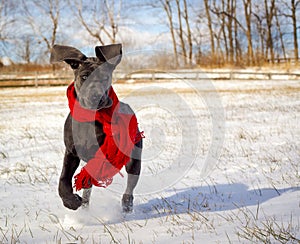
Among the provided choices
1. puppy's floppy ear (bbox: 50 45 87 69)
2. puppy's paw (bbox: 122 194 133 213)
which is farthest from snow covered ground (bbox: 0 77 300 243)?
puppy's floppy ear (bbox: 50 45 87 69)

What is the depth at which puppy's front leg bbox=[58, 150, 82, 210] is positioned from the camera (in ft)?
7.64

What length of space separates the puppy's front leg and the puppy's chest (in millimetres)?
131

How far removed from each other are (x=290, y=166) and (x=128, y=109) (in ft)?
7.73

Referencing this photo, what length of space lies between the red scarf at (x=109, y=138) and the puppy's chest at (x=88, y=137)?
0.09 feet

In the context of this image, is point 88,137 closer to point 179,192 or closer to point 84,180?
point 84,180

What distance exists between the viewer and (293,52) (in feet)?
115

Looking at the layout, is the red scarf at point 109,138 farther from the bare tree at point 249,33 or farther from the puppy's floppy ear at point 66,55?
the bare tree at point 249,33

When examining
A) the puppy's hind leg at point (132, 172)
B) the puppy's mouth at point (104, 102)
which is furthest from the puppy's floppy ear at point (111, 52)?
the puppy's hind leg at point (132, 172)

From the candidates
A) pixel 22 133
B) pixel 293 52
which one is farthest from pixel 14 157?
pixel 293 52

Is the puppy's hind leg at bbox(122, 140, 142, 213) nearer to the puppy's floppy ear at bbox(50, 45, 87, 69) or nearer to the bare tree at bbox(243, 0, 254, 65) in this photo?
the puppy's floppy ear at bbox(50, 45, 87, 69)

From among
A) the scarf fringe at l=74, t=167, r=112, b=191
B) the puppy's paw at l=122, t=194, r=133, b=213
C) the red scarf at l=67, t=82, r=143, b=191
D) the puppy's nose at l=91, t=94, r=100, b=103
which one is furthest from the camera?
the puppy's paw at l=122, t=194, r=133, b=213

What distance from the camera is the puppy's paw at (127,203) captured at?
102 inches

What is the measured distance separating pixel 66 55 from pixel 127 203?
3.85ft

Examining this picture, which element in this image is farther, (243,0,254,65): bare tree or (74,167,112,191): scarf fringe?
(243,0,254,65): bare tree
